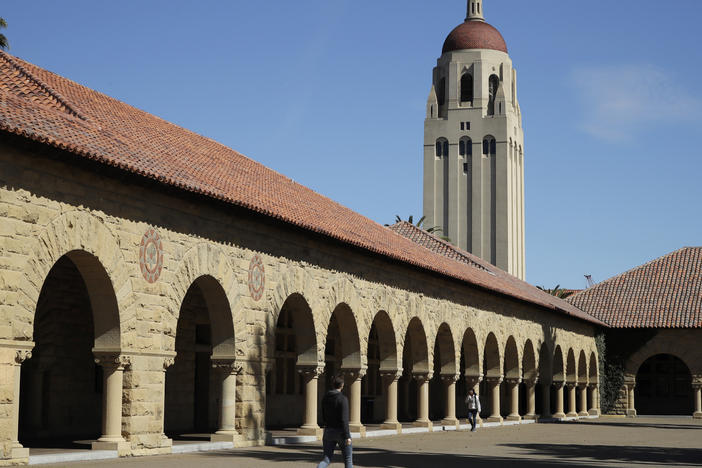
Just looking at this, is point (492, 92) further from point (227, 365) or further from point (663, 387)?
point (227, 365)

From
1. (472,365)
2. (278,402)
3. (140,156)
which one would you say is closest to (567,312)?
(472,365)

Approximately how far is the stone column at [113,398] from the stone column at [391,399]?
11.4 metres

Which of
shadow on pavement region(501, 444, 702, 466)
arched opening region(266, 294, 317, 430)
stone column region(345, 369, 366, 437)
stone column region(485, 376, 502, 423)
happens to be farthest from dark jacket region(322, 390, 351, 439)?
stone column region(485, 376, 502, 423)

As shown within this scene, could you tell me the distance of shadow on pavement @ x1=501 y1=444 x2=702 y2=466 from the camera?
18375mm

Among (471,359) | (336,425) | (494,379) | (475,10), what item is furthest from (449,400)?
(475,10)

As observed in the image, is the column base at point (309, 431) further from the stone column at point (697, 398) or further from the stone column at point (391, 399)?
the stone column at point (697, 398)

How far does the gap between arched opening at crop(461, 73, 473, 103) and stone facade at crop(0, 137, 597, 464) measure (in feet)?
231

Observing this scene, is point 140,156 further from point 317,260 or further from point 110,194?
point 317,260

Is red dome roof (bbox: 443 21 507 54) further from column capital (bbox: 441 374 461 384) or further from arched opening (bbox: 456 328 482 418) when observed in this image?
column capital (bbox: 441 374 461 384)

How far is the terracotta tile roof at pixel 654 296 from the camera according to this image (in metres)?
46.8

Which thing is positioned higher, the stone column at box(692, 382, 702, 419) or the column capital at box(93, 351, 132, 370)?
the column capital at box(93, 351, 132, 370)

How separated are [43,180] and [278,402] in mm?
13181

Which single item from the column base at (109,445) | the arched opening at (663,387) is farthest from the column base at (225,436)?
the arched opening at (663,387)

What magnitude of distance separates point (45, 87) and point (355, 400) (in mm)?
10497
